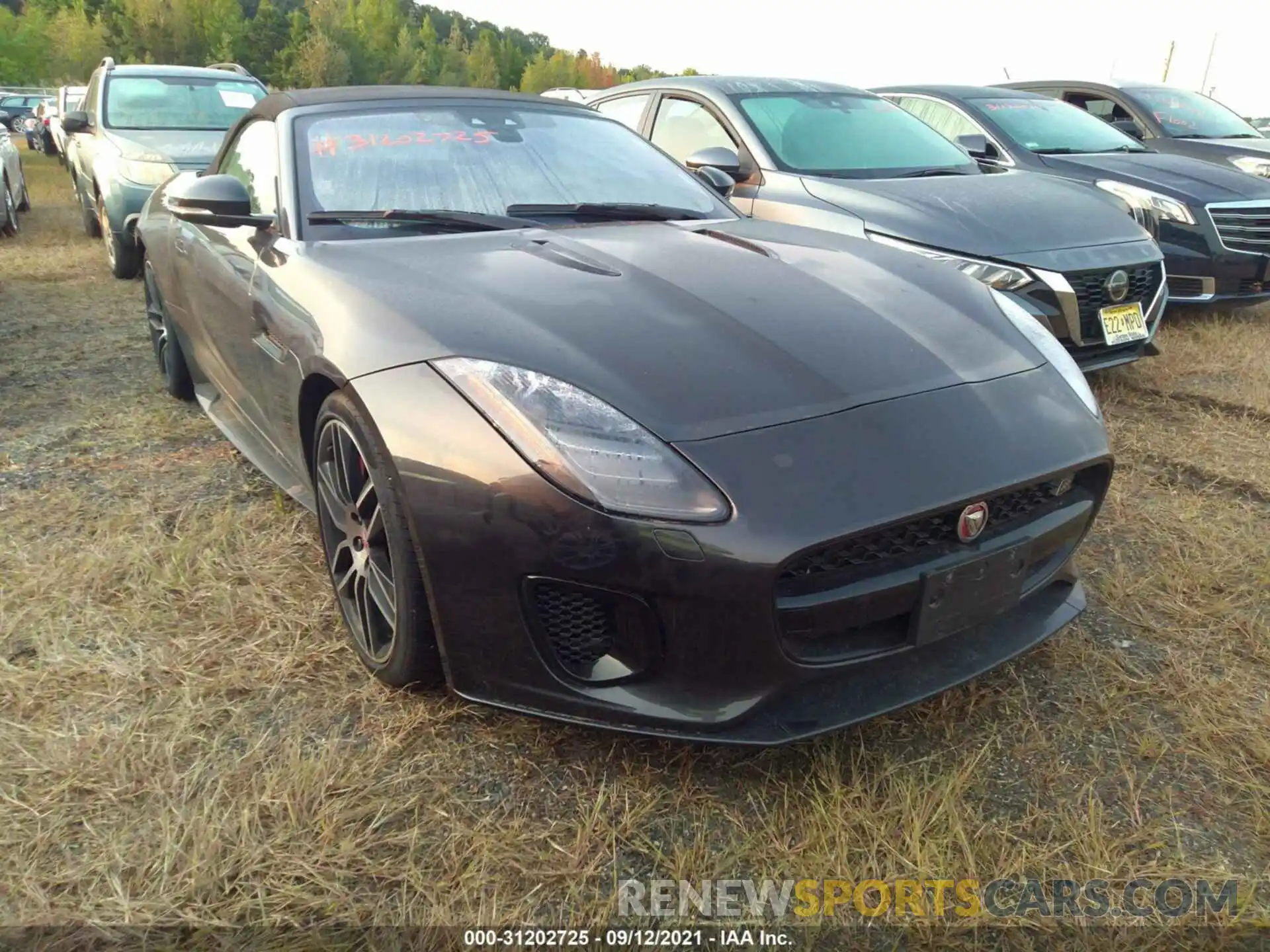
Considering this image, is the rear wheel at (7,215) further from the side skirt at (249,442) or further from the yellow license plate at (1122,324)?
the yellow license plate at (1122,324)

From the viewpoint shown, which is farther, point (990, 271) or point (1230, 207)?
point (1230, 207)

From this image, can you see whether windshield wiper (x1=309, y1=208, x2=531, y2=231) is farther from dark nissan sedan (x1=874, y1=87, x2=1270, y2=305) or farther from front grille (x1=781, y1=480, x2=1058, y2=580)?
dark nissan sedan (x1=874, y1=87, x2=1270, y2=305)

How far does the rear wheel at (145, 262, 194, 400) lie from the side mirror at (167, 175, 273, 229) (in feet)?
4.08

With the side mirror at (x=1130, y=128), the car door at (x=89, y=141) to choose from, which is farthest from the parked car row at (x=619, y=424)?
the side mirror at (x=1130, y=128)

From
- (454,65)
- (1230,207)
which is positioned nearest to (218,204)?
(1230,207)

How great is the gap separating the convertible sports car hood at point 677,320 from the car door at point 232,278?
15.9 inches

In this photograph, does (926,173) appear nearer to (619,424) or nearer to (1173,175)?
(1173,175)

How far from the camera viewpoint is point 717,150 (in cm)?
391

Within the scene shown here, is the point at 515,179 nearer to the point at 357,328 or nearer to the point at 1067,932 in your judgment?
the point at 357,328

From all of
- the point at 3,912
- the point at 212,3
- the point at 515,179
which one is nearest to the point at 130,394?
the point at 515,179

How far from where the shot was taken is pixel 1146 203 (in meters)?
5.36

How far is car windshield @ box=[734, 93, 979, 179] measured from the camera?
458cm

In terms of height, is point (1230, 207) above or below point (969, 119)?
below

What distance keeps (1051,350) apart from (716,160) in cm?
204
